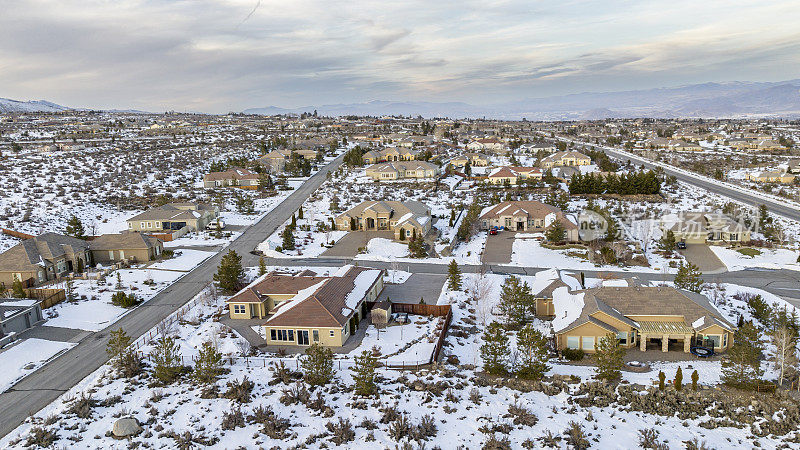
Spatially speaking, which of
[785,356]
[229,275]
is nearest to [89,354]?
[229,275]

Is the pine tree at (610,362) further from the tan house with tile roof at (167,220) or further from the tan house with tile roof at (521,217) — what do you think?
the tan house with tile roof at (167,220)

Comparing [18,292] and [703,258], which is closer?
[18,292]

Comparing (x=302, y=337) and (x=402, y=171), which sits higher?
(x=402, y=171)

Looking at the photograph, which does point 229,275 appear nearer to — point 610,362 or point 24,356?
point 24,356

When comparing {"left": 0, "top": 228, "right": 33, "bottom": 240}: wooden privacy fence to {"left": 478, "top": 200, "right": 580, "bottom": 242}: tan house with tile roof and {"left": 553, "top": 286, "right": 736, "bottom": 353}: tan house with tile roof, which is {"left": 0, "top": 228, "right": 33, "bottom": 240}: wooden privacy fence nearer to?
{"left": 478, "top": 200, "right": 580, "bottom": 242}: tan house with tile roof

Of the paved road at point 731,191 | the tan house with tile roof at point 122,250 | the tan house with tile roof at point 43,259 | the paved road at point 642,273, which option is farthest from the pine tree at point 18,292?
the paved road at point 731,191

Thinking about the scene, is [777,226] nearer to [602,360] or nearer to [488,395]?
[602,360]

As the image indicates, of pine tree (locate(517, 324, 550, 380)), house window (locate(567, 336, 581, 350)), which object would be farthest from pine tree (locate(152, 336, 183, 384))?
house window (locate(567, 336, 581, 350))
